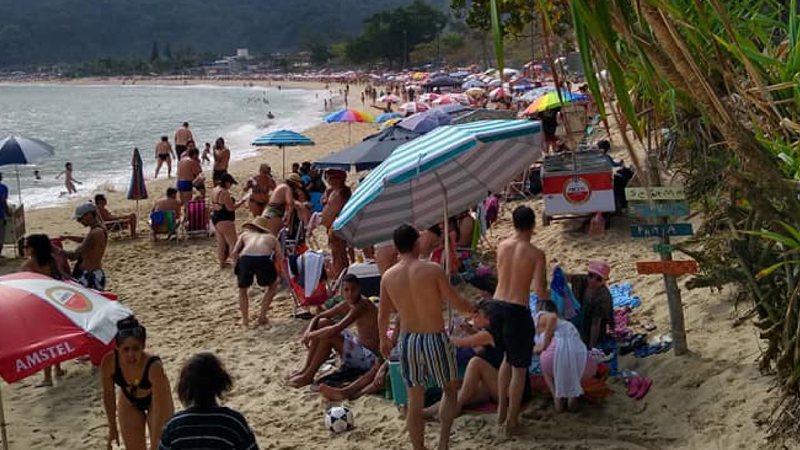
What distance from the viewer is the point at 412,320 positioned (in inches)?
159

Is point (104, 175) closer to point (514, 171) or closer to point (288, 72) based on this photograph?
point (514, 171)

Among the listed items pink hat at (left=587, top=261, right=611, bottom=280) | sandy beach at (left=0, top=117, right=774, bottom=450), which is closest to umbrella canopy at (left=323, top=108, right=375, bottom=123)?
sandy beach at (left=0, top=117, right=774, bottom=450)

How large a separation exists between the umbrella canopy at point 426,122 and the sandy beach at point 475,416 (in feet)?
4.72

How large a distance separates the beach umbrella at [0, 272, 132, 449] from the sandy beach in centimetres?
154

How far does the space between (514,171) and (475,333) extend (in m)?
1.60

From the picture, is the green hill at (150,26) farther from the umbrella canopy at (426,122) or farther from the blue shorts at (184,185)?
the umbrella canopy at (426,122)

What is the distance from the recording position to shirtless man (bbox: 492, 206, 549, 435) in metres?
4.20

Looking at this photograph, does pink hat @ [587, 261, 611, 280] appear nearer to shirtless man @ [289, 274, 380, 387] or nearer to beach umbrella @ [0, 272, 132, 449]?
shirtless man @ [289, 274, 380, 387]

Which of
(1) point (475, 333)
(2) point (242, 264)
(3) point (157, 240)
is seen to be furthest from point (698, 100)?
(3) point (157, 240)

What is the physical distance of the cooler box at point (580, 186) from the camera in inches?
299

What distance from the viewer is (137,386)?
379cm

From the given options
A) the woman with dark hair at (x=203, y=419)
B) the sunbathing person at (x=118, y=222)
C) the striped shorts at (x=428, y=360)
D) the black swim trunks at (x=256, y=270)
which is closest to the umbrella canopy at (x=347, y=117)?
the sunbathing person at (x=118, y=222)

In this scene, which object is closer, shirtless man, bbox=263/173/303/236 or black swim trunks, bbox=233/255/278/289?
black swim trunks, bbox=233/255/278/289

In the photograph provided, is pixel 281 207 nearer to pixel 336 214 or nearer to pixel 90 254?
pixel 336 214
